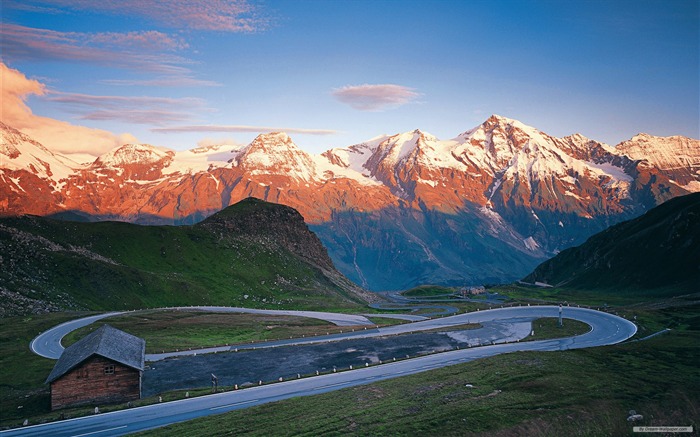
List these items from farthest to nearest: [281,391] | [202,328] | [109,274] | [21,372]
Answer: [109,274] → [202,328] → [21,372] → [281,391]

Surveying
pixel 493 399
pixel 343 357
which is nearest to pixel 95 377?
pixel 343 357

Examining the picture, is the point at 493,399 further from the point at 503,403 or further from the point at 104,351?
the point at 104,351

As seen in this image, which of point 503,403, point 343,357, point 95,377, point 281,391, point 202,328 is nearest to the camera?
point 503,403

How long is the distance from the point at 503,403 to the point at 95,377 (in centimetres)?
4479

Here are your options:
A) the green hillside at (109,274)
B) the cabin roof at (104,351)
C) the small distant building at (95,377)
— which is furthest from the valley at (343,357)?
the cabin roof at (104,351)

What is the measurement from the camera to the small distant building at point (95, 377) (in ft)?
197

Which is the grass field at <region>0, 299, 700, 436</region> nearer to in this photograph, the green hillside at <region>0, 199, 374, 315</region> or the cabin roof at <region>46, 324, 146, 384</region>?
the cabin roof at <region>46, 324, 146, 384</region>

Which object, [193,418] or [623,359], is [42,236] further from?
[623,359]

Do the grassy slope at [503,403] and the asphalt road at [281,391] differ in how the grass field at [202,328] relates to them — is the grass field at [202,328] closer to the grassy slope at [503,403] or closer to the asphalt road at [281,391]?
the asphalt road at [281,391]

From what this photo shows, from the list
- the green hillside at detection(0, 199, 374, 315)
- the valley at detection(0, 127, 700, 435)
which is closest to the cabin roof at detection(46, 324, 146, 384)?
the valley at detection(0, 127, 700, 435)

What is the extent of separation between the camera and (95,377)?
62.0 meters

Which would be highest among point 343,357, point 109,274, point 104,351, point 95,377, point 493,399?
point 109,274

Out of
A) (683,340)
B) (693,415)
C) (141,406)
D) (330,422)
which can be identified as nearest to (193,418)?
(141,406)

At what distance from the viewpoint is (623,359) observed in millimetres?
70938
